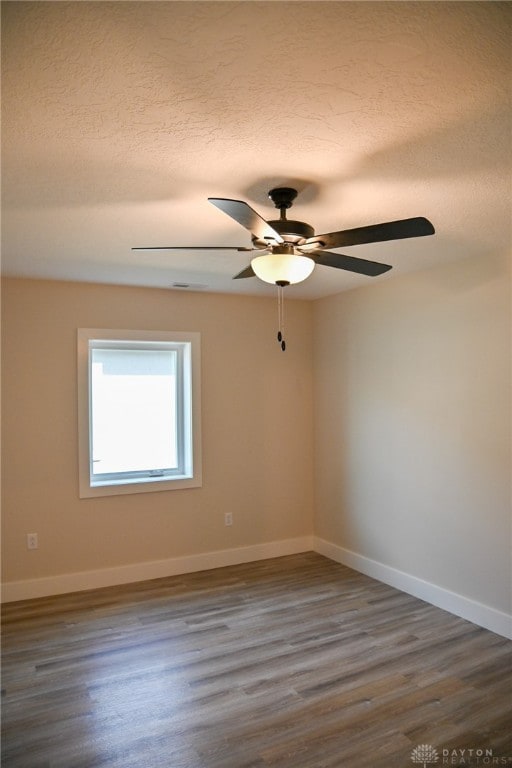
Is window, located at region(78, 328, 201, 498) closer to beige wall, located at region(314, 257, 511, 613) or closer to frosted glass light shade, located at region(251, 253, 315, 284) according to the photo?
beige wall, located at region(314, 257, 511, 613)

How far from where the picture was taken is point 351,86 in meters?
1.52

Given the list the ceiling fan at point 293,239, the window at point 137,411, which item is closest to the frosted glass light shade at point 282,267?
the ceiling fan at point 293,239

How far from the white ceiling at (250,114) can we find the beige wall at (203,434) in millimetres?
1381

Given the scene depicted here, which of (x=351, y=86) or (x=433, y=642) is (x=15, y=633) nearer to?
(x=433, y=642)

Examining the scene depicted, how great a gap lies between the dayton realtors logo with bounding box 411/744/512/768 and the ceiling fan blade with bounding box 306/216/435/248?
215 centimetres

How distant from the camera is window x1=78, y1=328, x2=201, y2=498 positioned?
13.9ft

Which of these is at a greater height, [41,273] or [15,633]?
[41,273]

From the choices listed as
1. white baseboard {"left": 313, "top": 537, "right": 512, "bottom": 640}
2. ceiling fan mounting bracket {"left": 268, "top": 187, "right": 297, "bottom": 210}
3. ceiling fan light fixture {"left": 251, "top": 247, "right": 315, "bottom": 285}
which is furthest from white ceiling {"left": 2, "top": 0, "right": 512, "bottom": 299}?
white baseboard {"left": 313, "top": 537, "right": 512, "bottom": 640}

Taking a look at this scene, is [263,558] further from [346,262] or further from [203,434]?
[346,262]

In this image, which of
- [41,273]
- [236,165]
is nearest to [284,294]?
[41,273]

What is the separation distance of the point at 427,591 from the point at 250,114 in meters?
3.47

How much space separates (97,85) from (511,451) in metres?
2.96

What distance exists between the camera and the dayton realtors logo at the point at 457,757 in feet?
7.16

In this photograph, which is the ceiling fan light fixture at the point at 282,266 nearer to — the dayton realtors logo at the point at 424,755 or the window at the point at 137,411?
A: the dayton realtors logo at the point at 424,755
